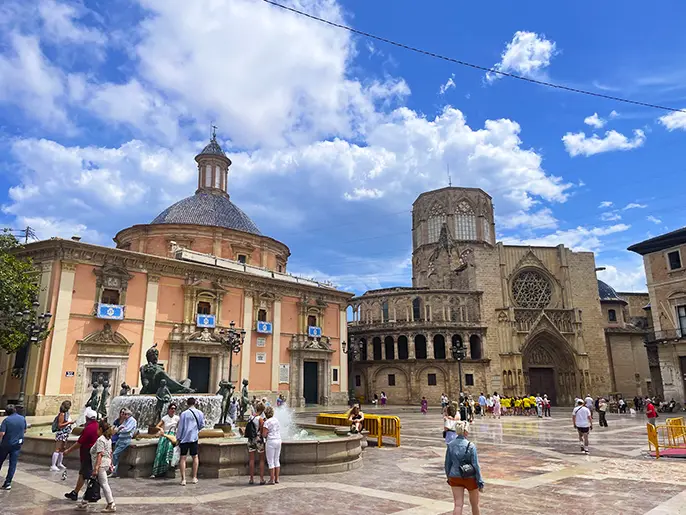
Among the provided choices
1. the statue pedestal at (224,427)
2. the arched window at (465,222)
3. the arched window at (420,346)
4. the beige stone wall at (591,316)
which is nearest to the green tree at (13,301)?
the statue pedestal at (224,427)

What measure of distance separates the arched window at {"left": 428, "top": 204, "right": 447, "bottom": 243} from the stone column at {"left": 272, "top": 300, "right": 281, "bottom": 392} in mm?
28296

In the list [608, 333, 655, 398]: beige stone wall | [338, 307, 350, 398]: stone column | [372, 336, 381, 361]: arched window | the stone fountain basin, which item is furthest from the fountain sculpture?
[608, 333, 655, 398]: beige stone wall

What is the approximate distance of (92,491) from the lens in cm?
702

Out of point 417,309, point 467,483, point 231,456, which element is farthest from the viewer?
point 417,309

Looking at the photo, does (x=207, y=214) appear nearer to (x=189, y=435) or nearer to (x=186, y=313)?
(x=186, y=313)

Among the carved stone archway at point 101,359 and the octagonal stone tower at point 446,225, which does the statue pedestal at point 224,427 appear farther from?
the octagonal stone tower at point 446,225

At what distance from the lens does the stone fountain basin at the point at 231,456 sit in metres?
9.47

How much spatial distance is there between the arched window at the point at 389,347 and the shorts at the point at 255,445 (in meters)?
34.4

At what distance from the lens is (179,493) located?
806 centimetres

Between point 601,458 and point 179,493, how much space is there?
10405 mm

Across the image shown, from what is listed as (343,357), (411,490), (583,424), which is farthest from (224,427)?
(343,357)

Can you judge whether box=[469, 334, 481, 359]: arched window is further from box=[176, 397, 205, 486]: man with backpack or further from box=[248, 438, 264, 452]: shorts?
box=[176, 397, 205, 486]: man with backpack

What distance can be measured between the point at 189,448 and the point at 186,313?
20887mm

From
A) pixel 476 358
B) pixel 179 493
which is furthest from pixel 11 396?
pixel 476 358
